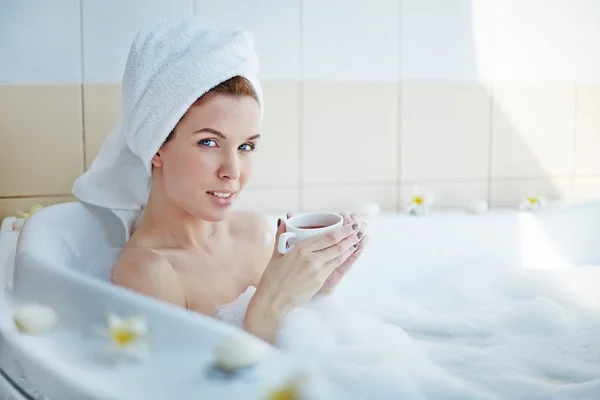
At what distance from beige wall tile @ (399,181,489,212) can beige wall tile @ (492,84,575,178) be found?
7 cm

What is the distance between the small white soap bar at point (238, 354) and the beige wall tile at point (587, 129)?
1916 millimetres

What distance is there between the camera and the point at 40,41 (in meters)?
1.90

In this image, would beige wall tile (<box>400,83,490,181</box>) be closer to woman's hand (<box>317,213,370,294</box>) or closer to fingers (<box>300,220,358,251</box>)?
woman's hand (<box>317,213,370,294</box>)

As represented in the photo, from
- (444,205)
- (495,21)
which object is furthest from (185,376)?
(495,21)

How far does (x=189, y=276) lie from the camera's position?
1.37 meters

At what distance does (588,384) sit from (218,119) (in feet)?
2.47

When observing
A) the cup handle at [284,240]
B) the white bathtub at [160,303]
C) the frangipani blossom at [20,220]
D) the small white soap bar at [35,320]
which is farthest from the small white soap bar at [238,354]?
the frangipani blossom at [20,220]

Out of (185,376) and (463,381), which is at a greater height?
(185,376)

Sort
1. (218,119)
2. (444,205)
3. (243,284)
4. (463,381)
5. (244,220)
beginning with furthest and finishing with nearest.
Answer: (444,205), (244,220), (243,284), (218,119), (463,381)

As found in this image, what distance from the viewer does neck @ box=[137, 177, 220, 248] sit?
1.41 meters

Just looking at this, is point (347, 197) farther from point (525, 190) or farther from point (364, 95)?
point (525, 190)

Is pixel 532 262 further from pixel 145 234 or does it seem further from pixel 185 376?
pixel 185 376

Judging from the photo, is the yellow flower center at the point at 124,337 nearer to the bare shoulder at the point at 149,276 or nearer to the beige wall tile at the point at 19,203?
the bare shoulder at the point at 149,276

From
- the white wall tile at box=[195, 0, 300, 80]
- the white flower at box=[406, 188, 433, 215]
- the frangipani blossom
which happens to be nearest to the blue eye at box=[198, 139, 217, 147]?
the frangipani blossom
